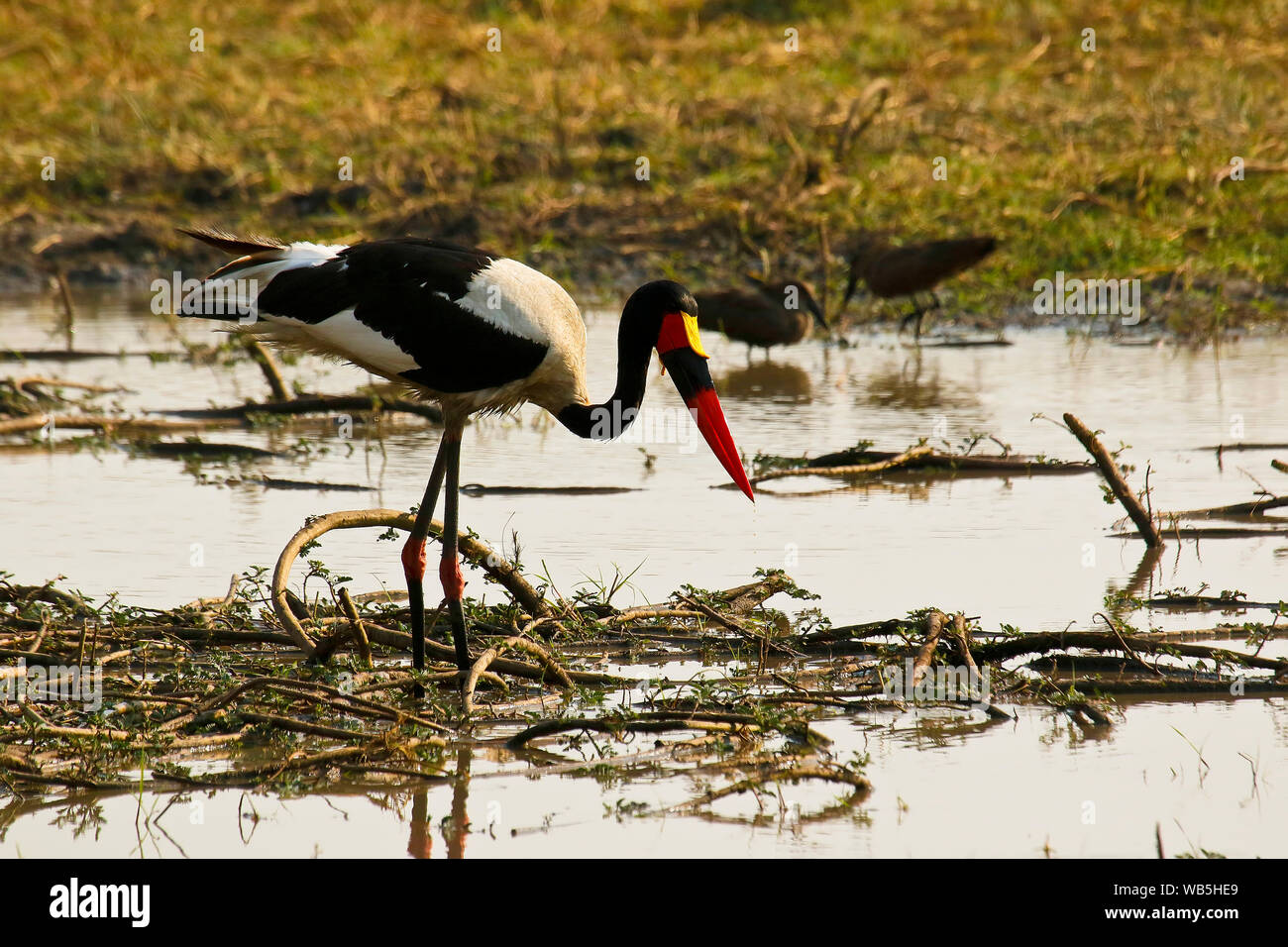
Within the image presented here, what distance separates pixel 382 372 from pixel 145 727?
1300 mm

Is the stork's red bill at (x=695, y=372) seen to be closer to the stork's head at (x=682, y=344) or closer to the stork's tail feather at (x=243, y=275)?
the stork's head at (x=682, y=344)

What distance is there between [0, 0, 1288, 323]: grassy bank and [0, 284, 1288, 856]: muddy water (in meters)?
1.43

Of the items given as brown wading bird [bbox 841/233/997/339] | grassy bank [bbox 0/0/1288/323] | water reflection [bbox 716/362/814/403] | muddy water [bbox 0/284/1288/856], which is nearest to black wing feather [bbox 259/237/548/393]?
muddy water [bbox 0/284/1288/856]

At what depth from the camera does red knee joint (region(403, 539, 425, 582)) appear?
181 inches

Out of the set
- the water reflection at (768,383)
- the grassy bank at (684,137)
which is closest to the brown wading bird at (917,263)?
the water reflection at (768,383)

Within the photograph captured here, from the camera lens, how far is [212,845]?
337cm

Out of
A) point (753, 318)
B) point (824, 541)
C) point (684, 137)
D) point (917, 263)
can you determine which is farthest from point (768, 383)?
point (684, 137)

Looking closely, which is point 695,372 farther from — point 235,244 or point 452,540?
point 235,244

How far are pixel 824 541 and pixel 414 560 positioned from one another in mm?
1797

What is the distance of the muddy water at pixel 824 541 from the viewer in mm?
3469

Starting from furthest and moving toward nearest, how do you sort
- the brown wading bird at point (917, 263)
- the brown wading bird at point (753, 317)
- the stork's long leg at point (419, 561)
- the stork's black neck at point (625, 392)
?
the brown wading bird at point (917, 263), the brown wading bird at point (753, 317), the stork's black neck at point (625, 392), the stork's long leg at point (419, 561)

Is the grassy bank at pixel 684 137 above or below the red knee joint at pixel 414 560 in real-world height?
above

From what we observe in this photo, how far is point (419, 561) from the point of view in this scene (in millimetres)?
4652

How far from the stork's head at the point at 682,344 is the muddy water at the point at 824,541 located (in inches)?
23.6
